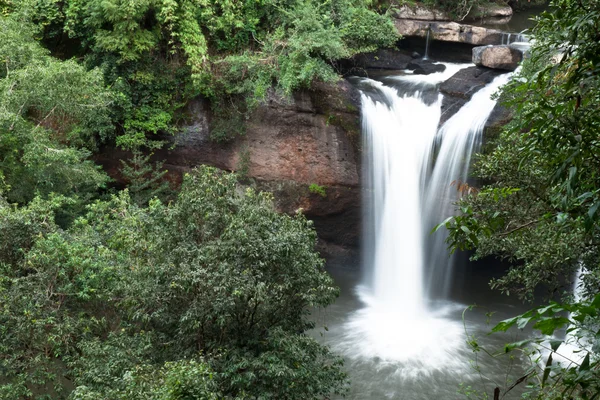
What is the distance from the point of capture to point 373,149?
16.3 metres

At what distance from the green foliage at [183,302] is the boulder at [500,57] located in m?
11.5

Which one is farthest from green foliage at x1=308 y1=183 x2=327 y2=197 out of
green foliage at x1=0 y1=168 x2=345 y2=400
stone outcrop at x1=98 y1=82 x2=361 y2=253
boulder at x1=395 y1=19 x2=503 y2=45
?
→ green foliage at x1=0 y1=168 x2=345 y2=400

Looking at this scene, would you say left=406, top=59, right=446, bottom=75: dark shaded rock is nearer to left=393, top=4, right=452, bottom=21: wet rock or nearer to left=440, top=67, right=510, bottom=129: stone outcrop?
left=440, top=67, right=510, bottom=129: stone outcrop

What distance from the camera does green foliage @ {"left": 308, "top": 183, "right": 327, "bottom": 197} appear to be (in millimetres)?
16703

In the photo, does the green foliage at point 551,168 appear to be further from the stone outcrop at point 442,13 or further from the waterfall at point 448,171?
the stone outcrop at point 442,13

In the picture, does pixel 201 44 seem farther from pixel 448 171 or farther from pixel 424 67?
pixel 448 171

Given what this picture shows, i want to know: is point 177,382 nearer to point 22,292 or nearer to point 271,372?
point 271,372

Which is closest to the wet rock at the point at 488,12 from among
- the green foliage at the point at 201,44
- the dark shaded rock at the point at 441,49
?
the dark shaded rock at the point at 441,49

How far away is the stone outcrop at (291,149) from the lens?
641 inches

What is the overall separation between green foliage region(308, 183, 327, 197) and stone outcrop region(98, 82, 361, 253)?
11 cm

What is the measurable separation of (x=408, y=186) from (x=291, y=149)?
4.01 metres

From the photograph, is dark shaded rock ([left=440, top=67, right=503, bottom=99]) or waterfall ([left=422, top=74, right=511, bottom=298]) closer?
waterfall ([left=422, top=74, right=511, bottom=298])

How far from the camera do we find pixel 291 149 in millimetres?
16609

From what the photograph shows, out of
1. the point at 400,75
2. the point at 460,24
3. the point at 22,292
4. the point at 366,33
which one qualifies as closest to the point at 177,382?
the point at 22,292
